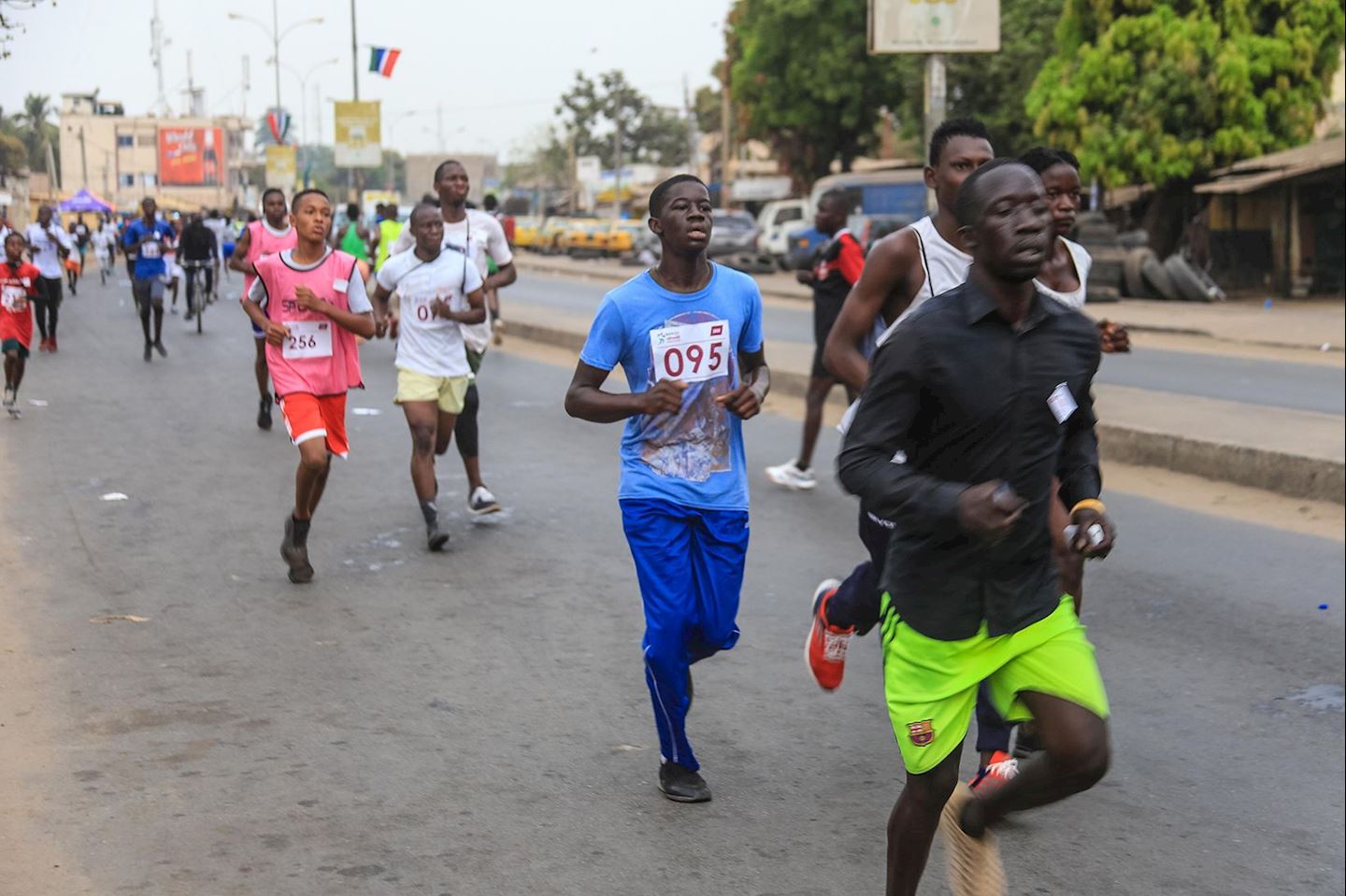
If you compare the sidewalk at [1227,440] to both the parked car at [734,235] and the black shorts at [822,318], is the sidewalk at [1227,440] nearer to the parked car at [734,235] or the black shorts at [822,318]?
the black shorts at [822,318]

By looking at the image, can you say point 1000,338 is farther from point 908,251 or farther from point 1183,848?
point 1183,848

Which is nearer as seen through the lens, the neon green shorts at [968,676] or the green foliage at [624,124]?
the neon green shorts at [968,676]

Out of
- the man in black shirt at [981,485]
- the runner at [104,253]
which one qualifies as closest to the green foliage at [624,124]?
the runner at [104,253]

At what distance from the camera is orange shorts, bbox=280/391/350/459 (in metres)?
7.34

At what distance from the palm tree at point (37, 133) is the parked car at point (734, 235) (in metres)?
22.9

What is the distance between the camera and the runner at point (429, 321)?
821cm

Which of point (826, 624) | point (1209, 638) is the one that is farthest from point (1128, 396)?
point (826, 624)

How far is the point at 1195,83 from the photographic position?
2916 cm

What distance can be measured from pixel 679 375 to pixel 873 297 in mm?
634

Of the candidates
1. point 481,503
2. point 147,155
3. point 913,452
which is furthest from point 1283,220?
point 147,155

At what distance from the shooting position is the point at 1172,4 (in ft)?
99.2

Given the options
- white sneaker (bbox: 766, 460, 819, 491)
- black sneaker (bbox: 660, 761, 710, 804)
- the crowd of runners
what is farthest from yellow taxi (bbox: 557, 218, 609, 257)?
black sneaker (bbox: 660, 761, 710, 804)

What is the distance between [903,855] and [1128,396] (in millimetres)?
10803

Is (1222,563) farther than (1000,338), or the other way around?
(1222,563)
